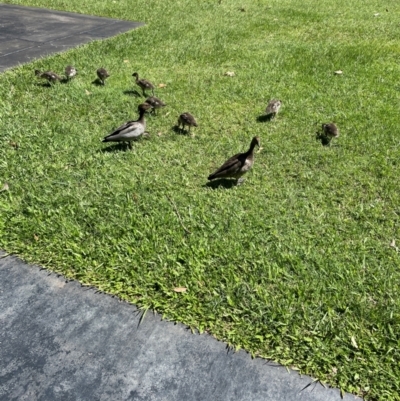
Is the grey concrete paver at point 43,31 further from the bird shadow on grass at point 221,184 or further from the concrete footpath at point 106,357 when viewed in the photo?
the concrete footpath at point 106,357

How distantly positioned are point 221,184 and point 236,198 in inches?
14.2

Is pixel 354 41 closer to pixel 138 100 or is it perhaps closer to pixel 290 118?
pixel 290 118

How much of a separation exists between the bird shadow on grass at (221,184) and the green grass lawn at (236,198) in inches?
2.2

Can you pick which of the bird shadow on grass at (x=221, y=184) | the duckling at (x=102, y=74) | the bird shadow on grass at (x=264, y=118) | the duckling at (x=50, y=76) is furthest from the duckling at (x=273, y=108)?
the duckling at (x=50, y=76)

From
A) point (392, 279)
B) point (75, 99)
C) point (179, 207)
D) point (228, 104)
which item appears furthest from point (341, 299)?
point (75, 99)

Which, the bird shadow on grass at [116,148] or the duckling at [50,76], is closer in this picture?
the bird shadow on grass at [116,148]

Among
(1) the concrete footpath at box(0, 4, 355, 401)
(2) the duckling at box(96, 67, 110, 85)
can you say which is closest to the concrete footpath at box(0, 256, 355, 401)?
(1) the concrete footpath at box(0, 4, 355, 401)

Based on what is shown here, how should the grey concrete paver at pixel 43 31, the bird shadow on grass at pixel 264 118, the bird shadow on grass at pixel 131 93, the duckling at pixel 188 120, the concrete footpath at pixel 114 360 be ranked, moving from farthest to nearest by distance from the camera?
the grey concrete paver at pixel 43 31 < the bird shadow on grass at pixel 131 93 < the bird shadow on grass at pixel 264 118 < the duckling at pixel 188 120 < the concrete footpath at pixel 114 360

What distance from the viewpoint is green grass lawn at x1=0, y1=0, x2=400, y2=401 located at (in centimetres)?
353

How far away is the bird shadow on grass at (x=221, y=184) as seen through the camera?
17.2 ft

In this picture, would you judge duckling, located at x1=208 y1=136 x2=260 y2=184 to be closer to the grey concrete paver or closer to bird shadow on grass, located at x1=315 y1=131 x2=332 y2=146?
bird shadow on grass, located at x1=315 y1=131 x2=332 y2=146

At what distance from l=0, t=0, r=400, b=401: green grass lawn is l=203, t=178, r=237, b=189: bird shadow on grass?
6cm

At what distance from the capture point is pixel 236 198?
500 centimetres

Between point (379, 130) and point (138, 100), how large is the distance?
3.76m
